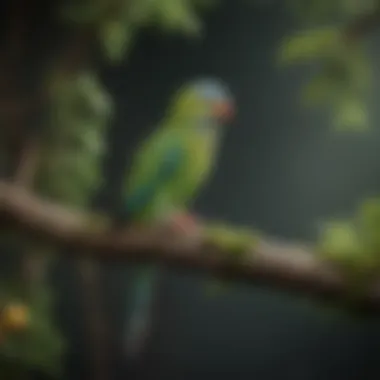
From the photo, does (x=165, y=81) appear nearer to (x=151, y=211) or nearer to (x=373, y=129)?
(x=151, y=211)

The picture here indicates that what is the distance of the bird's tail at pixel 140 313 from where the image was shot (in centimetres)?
113

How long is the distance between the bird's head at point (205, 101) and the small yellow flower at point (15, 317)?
0.35m

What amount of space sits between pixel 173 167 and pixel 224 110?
0.12 m

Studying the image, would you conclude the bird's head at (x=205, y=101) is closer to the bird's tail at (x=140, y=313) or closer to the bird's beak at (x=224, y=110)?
the bird's beak at (x=224, y=110)

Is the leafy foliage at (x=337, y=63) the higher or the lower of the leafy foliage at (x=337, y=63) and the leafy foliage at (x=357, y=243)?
the higher

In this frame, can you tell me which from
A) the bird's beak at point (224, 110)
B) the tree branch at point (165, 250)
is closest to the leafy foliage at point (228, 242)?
the tree branch at point (165, 250)

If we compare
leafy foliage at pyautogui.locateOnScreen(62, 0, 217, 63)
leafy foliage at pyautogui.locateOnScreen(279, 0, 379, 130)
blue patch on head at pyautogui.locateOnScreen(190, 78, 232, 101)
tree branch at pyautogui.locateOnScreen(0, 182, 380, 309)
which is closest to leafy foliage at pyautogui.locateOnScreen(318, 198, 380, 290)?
tree branch at pyautogui.locateOnScreen(0, 182, 380, 309)

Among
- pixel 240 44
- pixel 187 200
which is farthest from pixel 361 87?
pixel 187 200

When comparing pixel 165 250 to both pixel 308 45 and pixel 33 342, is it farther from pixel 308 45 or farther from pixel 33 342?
pixel 308 45

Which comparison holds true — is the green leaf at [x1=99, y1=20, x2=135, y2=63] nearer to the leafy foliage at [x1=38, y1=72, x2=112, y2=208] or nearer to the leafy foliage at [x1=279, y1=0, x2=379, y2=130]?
the leafy foliage at [x1=38, y1=72, x2=112, y2=208]

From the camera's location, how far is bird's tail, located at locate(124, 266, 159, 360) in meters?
1.13

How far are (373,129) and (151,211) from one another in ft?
1.10

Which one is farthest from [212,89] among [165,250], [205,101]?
[165,250]

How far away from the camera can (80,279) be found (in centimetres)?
115
